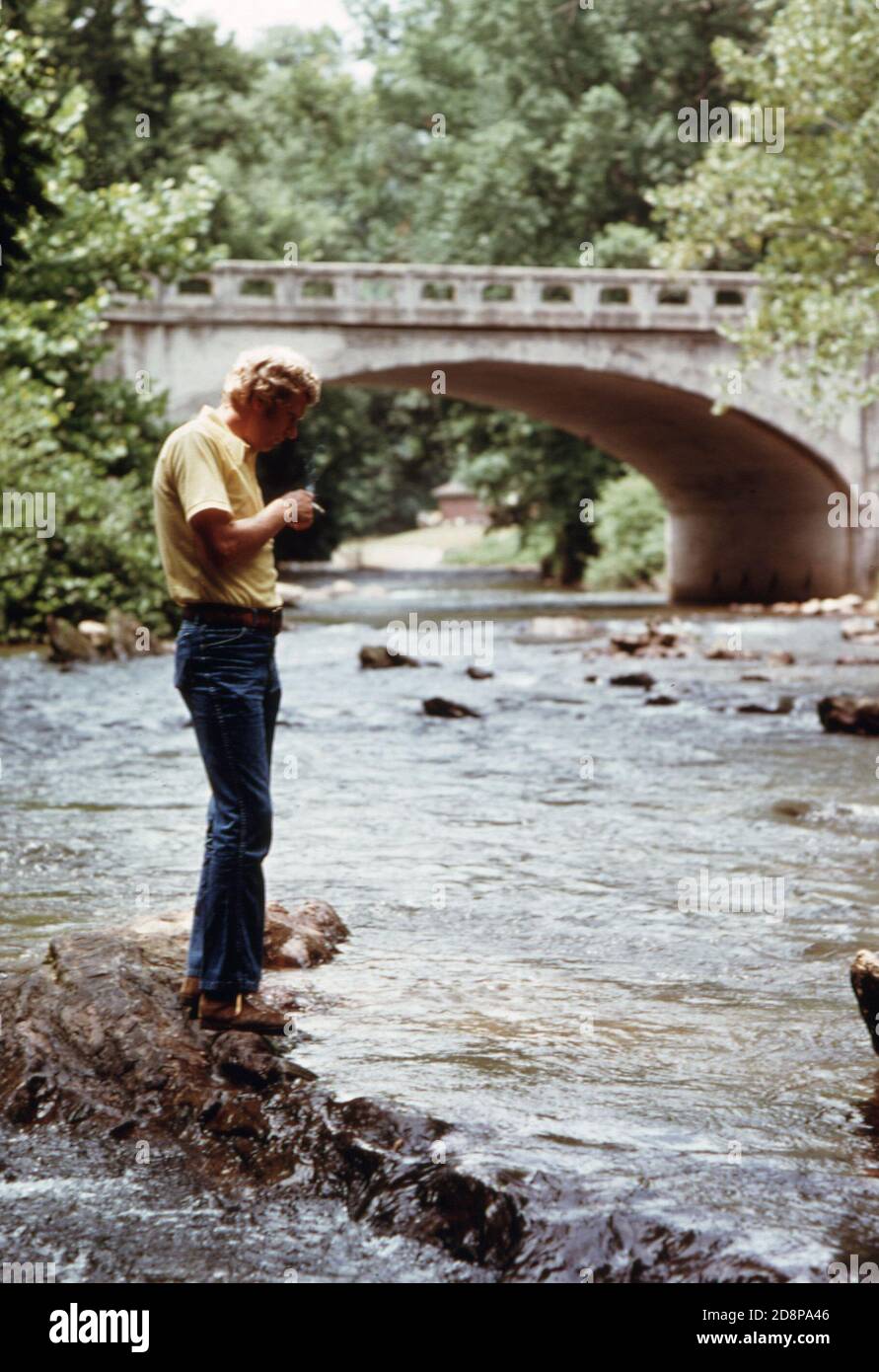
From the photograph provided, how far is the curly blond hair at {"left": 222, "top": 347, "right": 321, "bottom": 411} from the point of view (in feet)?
14.3

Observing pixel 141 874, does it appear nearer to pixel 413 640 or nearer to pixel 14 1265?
pixel 14 1265

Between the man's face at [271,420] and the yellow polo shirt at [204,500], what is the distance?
0.05 meters

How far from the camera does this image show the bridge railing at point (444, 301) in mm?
29031

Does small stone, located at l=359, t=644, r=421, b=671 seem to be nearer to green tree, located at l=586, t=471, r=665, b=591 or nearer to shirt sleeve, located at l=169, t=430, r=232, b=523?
shirt sleeve, located at l=169, t=430, r=232, b=523

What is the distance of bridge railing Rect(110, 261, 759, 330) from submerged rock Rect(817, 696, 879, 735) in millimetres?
16643

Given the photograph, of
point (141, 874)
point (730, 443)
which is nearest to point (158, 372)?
point (730, 443)

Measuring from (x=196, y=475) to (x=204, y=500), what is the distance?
0.25 feet

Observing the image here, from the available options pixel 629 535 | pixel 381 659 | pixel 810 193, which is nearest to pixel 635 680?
pixel 381 659

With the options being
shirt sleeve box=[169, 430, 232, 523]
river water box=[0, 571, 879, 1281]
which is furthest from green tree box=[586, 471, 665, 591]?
shirt sleeve box=[169, 430, 232, 523]

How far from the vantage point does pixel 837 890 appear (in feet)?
23.2

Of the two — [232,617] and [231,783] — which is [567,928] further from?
[232,617]

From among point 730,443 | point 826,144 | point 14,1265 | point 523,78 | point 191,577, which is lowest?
point 14,1265

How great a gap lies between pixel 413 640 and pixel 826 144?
29.2 feet

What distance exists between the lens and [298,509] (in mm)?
4336
